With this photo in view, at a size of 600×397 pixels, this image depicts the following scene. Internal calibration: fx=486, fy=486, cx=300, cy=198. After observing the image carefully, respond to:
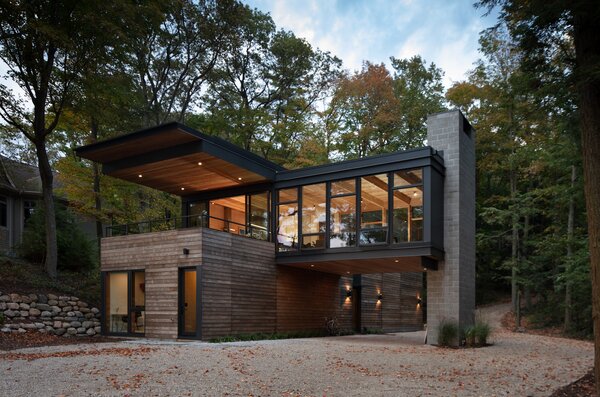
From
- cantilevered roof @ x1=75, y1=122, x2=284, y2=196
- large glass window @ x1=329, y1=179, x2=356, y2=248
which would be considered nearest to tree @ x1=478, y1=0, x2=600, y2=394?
large glass window @ x1=329, y1=179, x2=356, y2=248

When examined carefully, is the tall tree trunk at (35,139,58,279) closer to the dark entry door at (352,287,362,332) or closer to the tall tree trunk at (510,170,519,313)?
the dark entry door at (352,287,362,332)

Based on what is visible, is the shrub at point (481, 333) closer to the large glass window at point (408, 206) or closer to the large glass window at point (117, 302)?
the large glass window at point (408, 206)

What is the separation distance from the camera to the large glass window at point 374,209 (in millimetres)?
14406

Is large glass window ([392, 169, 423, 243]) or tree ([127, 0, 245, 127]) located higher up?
tree ([127, 0, 245, 127])

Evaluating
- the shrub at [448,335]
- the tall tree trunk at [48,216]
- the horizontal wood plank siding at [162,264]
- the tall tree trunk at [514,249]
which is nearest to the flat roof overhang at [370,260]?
the shrub at [448,335]

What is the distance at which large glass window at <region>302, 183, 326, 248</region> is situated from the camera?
15.6 metres

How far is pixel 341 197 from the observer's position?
15.3 m

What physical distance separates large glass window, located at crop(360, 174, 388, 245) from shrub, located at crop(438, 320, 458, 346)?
2.90 m

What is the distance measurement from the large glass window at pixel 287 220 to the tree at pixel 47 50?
7329 mm

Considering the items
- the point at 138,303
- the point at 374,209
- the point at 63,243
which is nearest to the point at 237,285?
the point at 138,303

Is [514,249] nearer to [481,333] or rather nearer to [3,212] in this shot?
[481,333]

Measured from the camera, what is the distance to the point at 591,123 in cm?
657

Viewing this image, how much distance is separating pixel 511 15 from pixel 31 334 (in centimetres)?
1357

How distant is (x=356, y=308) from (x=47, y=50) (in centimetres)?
1504
